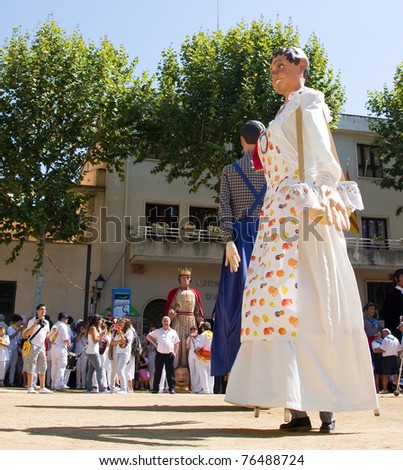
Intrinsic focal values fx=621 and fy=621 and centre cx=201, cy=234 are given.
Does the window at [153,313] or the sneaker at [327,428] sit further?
the window at [153,313]

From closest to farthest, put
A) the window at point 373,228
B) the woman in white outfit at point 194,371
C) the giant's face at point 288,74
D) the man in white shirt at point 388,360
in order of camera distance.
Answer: the giant's face at point 288,74 < the woman in white outfit at point 194,371 < the man in white shirt at point 388,360 < the window at point 373,228

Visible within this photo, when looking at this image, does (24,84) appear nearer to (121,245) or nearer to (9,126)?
(9,126)

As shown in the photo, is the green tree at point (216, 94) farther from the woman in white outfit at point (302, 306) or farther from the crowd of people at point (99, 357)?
the woman in white outfit at point (302, 306)

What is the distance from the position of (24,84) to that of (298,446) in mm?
23515

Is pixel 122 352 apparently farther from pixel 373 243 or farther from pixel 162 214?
pixel 373 243

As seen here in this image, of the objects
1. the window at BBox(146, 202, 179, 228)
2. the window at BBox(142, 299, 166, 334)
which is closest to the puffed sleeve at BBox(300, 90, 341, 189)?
the window at BBox(142, 299, 166, 334)

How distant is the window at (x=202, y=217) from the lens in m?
31.4

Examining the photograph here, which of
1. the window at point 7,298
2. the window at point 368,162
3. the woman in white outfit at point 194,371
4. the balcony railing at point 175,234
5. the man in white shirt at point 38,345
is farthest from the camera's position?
the window at point 368,162

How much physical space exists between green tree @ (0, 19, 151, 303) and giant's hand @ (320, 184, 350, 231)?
20.9 m

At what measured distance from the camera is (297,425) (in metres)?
4.47

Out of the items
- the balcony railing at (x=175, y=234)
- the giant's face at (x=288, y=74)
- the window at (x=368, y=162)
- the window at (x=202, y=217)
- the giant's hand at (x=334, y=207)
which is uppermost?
the window at (x=368, y=162)

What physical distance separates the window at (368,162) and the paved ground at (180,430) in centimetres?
2847

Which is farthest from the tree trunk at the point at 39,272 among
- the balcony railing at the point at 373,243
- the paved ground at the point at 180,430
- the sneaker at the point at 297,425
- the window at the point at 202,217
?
the sneaker at the point at 297,425

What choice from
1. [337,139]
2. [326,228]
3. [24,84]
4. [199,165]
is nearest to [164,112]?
[199,165]
